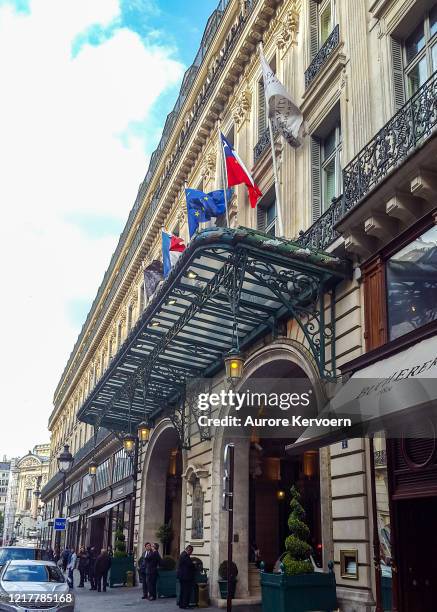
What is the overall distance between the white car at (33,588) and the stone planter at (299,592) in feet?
15.9

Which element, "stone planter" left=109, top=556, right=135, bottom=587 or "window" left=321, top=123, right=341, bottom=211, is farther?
"stone planter" left=109, top=556, right=135, bottom=587

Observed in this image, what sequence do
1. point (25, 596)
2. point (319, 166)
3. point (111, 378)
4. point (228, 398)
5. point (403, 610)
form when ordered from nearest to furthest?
point (403, 610), point (25, 596), point (319, 166), point (228, 398), point (111, 378)

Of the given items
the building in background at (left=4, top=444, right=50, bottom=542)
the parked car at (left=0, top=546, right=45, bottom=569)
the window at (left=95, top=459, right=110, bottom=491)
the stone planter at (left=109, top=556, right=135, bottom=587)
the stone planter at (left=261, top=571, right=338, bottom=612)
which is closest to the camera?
the stone planter at (left=261, top=571, right=338, bottom=612)

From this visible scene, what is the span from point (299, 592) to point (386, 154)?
756 cm

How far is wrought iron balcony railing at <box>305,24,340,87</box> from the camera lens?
1614 centimetres

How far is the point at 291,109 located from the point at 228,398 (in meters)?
7.97

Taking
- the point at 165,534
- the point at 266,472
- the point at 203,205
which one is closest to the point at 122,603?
the point at 266,472

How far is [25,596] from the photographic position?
13797 millimetres

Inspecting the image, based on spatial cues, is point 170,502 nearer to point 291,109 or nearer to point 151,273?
point 151,273

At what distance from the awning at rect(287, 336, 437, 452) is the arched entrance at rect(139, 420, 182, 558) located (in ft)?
56.0

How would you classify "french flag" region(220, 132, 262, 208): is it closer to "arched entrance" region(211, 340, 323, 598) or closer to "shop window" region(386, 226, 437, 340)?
"arched entrance" region(211, 340, 323, 598)

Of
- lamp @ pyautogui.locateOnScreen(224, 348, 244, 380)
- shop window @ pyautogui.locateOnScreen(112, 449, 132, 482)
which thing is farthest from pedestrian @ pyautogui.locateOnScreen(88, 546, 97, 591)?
lamp @ pyautogui.locateOnScreen(224, 348, 244, 380)

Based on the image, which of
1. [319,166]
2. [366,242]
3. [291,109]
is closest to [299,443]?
[366,242]

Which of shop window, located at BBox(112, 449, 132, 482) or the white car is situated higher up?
shop window, located at BBox(112, 449, 132, 482)
